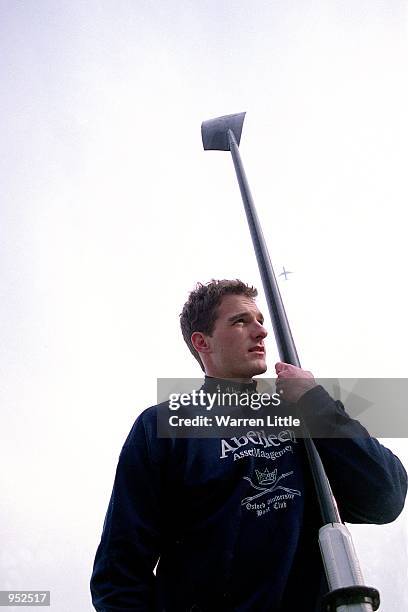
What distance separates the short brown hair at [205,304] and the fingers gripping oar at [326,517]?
0.59 m

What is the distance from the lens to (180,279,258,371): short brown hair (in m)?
3.79

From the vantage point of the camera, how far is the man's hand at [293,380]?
8.64 ft

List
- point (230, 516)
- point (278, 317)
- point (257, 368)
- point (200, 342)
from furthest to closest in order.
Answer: point (200, 342)
point (257, 368)
point (278, 317)
point (230, 516)

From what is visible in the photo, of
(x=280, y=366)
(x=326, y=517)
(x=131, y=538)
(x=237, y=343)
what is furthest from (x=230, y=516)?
(x=237, y=343)

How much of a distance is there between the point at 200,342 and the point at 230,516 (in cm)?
142

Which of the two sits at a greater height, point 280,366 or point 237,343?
point 237,343

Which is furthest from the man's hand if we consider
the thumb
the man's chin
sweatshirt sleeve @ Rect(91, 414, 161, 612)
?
sweatshirt sleeve @ Rect(91, 414, 161, 612)

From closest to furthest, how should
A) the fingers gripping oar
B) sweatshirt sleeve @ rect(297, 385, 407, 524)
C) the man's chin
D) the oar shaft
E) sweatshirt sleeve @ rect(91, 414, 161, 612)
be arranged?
the fingers gripping oar
the oar shaft
sweatshirt sleeve @ rect(91, 414, 161, 612)
sweatshirt sleeve @ rect(297, 385, 407, 524)
the man's chin

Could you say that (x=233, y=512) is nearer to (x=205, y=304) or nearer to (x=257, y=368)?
(x=257, y=368)

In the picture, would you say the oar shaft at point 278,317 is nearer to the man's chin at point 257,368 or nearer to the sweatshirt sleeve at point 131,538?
the man's chin at point 257,368

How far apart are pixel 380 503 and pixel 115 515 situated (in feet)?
4.43

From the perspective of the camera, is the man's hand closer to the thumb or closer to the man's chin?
the thumb

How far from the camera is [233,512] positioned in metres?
2.61

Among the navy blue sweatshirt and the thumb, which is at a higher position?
the thumb
